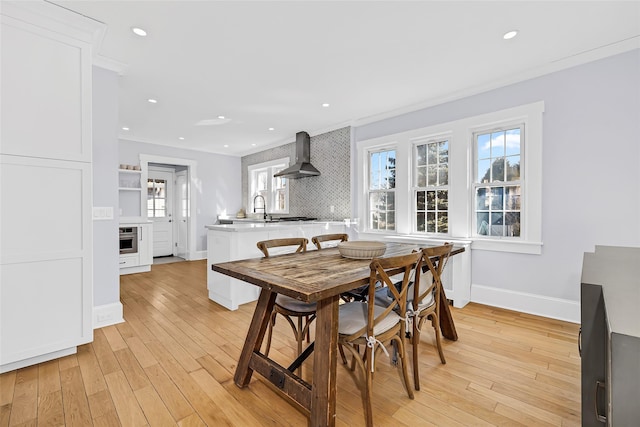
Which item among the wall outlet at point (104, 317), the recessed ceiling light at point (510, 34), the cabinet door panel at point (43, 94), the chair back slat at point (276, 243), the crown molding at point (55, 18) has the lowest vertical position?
the wall outlet at point (104, 317)

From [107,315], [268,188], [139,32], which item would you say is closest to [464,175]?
[139,32]

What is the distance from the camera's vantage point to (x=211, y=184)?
699 centimetres

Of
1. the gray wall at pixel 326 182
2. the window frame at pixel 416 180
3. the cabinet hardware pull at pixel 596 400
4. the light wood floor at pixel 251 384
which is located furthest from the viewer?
the gray wall at pixel 326 182

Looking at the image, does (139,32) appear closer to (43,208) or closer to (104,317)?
(43,208)

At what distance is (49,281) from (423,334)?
3045 mm

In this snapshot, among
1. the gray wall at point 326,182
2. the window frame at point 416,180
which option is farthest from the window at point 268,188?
the window frame at point 416,180

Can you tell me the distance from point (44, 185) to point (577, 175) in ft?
14.9

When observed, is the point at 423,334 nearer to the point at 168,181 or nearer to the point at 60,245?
the point at 60,245

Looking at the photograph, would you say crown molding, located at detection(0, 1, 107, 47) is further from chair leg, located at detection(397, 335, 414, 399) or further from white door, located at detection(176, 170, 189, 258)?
white door, located at detection(176, 170, 189, 258)

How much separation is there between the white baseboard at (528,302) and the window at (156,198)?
6.69 meters

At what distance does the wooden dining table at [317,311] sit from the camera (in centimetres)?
142

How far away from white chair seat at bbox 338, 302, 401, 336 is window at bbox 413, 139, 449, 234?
8.01ft

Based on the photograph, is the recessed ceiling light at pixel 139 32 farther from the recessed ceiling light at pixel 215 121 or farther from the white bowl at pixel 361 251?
the white bowl at pixel 361 251

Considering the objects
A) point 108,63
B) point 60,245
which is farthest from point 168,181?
point 60,245
